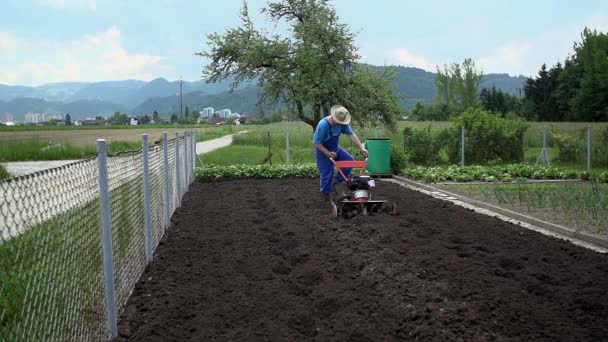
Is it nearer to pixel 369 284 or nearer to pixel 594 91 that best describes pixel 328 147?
pixel 369 284

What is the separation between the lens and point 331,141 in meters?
10.8

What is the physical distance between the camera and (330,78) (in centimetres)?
2255

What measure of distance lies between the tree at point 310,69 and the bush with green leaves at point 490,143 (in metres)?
3.00

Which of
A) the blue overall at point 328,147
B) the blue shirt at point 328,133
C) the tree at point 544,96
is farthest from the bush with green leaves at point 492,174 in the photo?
the tree at point 544,96

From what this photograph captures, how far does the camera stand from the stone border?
7953 mm

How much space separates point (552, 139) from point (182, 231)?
18.8 m

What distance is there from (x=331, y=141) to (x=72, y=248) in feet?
23.8

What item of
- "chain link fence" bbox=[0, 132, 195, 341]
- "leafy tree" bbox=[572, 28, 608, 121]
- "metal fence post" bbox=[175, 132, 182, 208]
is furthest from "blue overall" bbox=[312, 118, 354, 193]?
"leafy tree" bbox=[572, 28, 608, 121]

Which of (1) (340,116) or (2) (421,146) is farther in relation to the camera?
(2) (421,146)

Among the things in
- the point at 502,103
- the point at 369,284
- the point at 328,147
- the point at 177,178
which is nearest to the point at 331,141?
the point at 328,147

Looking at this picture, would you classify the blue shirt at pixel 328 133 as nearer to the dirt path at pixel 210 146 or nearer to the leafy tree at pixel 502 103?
the dirt path at pixel 210 146

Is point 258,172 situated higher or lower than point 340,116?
lower

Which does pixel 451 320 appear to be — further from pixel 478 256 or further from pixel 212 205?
pixel 212 205

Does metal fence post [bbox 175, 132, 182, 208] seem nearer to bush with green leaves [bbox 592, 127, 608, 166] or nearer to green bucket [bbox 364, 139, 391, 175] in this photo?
green bucket [bbox 364, 139, 391, 175]
